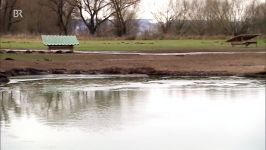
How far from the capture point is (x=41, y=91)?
61.3 feet

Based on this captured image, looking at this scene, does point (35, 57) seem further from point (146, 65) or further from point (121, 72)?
point (121, 72)

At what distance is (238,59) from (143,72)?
24.1ft

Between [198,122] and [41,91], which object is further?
[41,91]

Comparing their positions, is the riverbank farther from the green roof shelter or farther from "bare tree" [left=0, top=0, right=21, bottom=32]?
"bare tree" [left=0, top=0, right=21, bottom=32]

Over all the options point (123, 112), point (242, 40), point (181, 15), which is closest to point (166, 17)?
point (181, 15)

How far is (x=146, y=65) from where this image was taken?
28172 millimetres

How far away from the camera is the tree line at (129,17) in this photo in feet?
224

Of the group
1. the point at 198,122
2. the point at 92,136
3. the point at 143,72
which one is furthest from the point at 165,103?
the point at 143,72

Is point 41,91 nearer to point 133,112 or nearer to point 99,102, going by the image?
point 99,102

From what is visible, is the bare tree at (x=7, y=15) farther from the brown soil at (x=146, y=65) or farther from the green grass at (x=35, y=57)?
the brown soil at (x=146, y=65)

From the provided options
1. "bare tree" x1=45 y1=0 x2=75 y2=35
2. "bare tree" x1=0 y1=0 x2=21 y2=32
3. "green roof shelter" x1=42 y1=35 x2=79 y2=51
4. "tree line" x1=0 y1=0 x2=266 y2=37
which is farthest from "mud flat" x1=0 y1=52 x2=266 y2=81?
"bare tree" x1=0 y1=0 x2=21 y2=32

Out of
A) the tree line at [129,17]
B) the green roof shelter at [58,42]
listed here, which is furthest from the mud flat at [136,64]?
the tree line at [129,17]

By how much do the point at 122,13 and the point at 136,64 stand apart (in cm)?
4422

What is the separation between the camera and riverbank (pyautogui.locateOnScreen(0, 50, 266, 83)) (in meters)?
25.7
